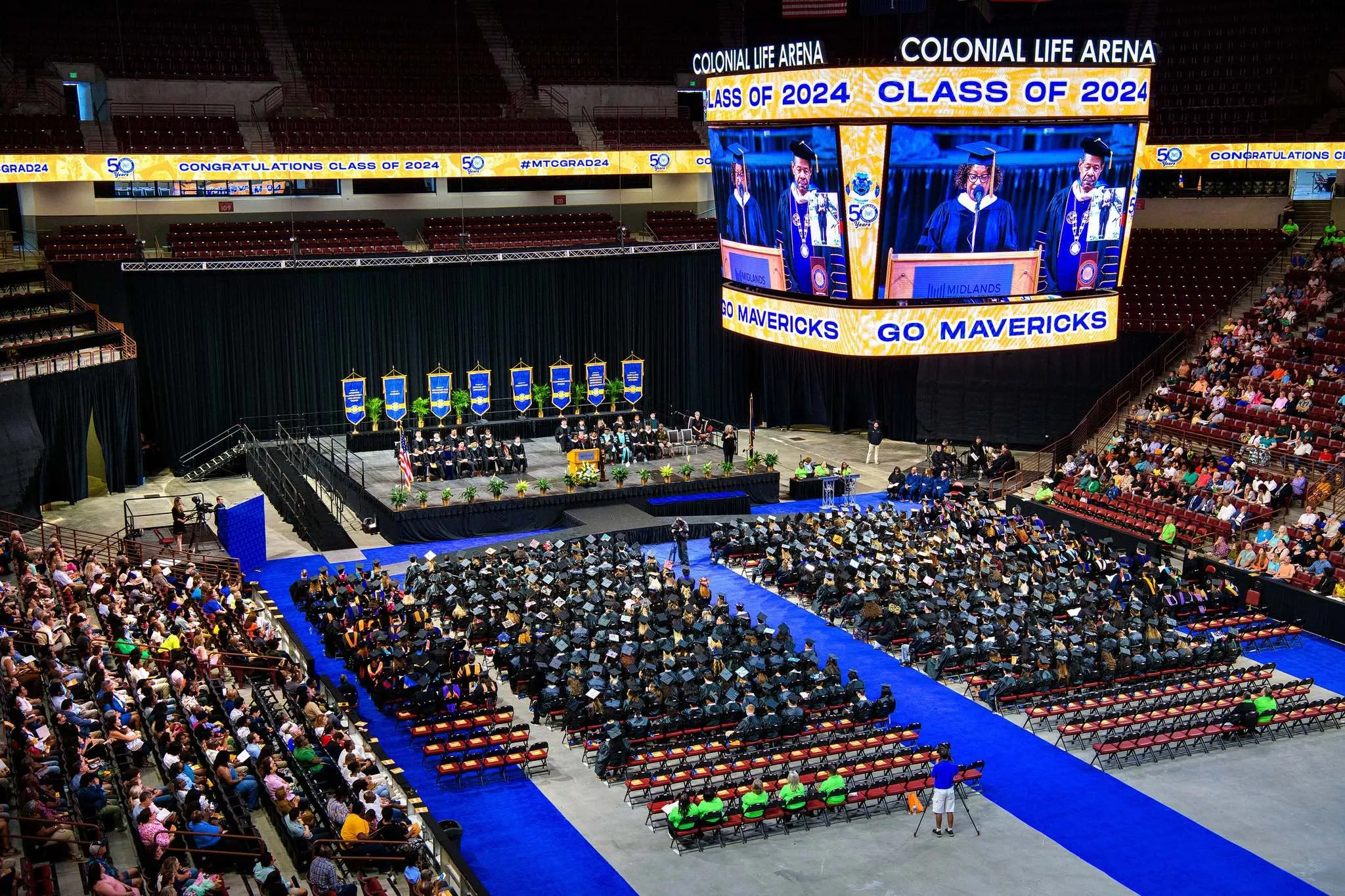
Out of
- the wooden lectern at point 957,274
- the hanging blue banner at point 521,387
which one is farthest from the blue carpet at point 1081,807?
the hanging blue banner at point 521,387

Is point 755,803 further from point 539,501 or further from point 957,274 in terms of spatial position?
point 539,501

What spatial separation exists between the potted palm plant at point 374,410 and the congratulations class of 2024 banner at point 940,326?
15825mm

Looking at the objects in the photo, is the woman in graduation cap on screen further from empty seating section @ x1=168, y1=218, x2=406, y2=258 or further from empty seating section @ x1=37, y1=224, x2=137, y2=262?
empty seating section @ x1=37, y1=224, x2=137, y2=262

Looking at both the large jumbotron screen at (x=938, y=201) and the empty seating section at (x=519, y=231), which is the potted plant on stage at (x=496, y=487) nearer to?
the large jumbotron screen at (x=938, y=201)

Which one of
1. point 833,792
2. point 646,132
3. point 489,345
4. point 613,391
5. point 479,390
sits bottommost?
point 833,792

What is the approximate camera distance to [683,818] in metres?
19.8

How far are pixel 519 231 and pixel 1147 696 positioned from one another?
29210 mm

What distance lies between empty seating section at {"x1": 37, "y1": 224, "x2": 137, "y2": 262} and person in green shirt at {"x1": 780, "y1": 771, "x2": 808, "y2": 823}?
28.3 meters

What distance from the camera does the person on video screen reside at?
2911 centimetres

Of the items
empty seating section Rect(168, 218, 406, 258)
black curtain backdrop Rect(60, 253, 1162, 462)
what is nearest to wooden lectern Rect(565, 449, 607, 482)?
black curtain backdrop Rect(60, 253, 1162, 462)

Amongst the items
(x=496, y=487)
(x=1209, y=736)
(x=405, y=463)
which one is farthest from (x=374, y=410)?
(x=1209, y=736)

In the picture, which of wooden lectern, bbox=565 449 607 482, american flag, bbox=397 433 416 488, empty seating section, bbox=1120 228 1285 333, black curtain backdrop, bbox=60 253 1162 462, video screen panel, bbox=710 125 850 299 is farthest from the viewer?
empty seating section, bbox=1120 228 1285 333

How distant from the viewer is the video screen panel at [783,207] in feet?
94.8

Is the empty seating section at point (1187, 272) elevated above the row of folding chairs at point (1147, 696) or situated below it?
above
